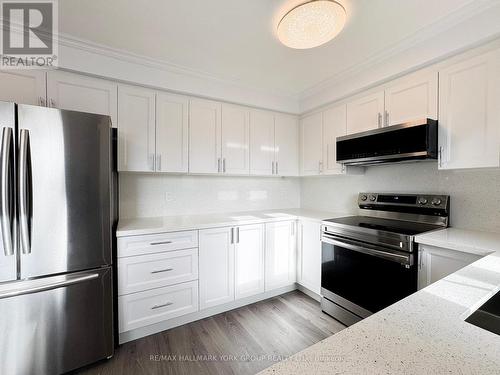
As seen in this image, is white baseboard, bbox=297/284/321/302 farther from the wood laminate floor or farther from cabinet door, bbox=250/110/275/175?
cabinet door, bbox=250/110/275/175

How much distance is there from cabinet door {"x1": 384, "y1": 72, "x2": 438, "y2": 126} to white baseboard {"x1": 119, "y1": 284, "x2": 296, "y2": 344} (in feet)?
6.83

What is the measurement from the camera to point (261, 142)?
2891 mm

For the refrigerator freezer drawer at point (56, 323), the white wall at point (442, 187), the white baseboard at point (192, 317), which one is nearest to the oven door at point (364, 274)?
the white baseboard at point (192, 317)

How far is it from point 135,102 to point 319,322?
2.74 metres

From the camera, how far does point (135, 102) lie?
216cm

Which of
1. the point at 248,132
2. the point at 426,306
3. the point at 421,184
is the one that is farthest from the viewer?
the point at 248,132

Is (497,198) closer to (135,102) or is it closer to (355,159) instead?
(355,159)

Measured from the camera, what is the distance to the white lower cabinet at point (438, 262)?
141 cm

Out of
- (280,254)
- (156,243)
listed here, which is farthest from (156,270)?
(280,254)

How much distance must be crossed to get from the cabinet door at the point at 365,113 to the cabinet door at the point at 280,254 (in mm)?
1271

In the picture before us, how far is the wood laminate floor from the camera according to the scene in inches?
63.2

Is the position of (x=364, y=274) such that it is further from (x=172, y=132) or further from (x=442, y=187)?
(x=172, y=132)

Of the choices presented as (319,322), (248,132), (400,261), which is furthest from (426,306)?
(248,132)

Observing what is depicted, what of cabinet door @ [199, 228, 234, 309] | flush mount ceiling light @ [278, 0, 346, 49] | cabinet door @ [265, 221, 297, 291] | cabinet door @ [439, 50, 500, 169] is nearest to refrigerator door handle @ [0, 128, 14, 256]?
cabinet door @ [199, 228, 234, 309]
